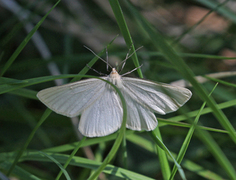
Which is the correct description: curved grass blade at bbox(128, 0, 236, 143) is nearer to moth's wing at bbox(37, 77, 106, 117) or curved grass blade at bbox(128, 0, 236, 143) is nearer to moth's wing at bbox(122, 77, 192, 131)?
moth's wing at bbox(122, 77, 192, 131)

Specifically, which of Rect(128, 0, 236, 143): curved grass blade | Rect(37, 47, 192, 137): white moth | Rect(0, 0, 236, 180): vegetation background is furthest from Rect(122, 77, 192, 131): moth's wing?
Rect(128, 0, 236, 143): curved grass blade

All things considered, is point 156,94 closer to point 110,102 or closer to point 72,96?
point 110,102

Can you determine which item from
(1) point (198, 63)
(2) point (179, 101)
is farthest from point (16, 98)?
(1) point (198, 63)

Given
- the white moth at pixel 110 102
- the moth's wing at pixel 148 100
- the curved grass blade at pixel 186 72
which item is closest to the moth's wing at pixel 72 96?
the white moth at pixel 110 102

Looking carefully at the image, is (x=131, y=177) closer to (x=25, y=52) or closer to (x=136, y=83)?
(x=136, y=83)

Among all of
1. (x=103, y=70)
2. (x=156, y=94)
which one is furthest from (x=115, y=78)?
(x=103, y=70)

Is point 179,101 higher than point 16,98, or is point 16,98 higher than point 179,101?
point 179,101

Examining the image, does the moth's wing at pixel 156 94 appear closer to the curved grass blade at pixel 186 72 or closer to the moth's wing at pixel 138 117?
the moth's wing at pixel 138 117
